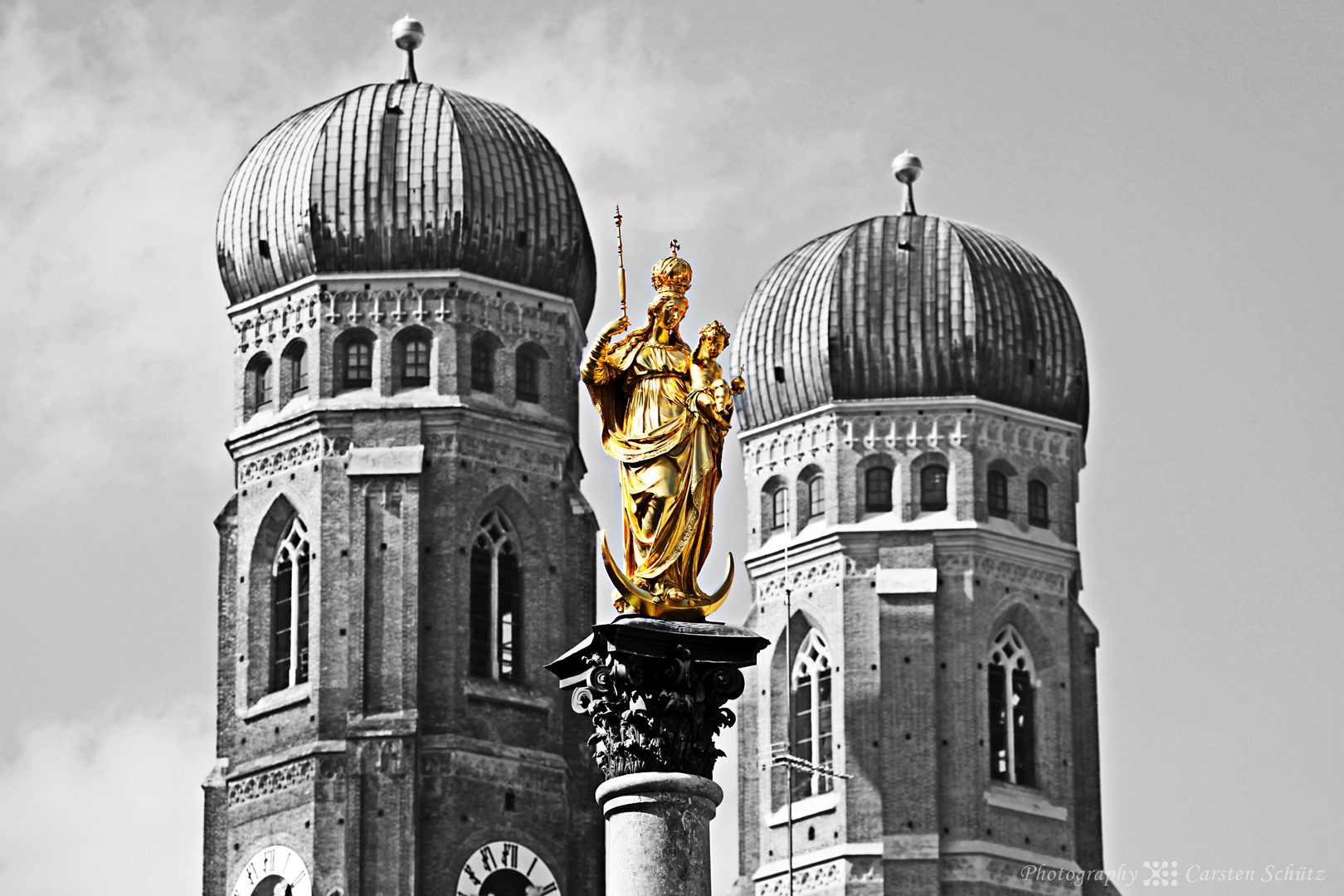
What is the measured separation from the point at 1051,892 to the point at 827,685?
5.28 meters

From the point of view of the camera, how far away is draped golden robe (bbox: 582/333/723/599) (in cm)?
3028

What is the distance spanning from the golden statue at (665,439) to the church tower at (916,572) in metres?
40.3

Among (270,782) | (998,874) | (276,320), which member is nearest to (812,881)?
(998,874)

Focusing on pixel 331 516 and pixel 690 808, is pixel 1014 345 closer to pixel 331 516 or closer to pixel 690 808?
pixel 331 516

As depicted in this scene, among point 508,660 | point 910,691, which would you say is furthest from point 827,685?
point 508,660

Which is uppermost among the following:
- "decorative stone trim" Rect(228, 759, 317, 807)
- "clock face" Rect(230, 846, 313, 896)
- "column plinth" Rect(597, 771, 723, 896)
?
"decorative stone trim" Rect(228, 759, 317, 807)

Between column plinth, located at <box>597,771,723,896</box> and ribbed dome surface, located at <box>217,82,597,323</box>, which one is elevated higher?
ribbed dome surface, located at <box>217,82,597,323</box>

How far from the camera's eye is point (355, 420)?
6856 centimetres

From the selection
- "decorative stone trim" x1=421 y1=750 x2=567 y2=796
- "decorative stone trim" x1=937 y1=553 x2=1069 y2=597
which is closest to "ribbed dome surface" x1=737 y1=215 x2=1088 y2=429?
"decorative stone trim" x1=937 y1=553 x2=1069 y2=597

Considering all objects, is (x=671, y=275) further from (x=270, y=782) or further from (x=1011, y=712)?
(x=1011, y=712)

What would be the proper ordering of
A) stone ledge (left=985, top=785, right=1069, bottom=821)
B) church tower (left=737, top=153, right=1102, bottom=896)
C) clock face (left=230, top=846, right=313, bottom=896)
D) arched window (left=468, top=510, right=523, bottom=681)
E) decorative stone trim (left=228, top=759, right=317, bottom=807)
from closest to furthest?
clock face (left=230, top=846, right=313, bottom=896) → decorative stone trim (left=228, top=759, right=317, bottom=807) → arched window (left=468, top=510, right=523, bottom=681) → church tower (left=737, top=153, right=1102, bottom=896) → stone ledge (left=985, top=785, right=1069, bottom=821)

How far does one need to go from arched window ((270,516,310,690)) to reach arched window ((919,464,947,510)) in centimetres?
1162

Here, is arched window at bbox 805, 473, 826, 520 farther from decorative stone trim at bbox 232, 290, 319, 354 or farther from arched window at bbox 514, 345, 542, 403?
decorative stone trim at bbox 232, 290, 319, 354

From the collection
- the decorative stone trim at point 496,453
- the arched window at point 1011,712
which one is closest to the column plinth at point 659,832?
the decorative stone trim at point 496,453
